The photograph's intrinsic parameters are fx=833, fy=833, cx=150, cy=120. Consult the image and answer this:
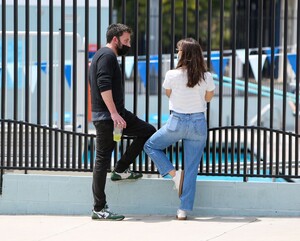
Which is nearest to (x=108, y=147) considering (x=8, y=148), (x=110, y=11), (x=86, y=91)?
(x=86, y=91)

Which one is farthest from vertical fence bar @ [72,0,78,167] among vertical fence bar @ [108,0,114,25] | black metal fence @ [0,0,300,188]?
vertical fence bar @ [108,0,114,25]

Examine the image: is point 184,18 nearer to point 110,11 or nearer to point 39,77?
point 110,11

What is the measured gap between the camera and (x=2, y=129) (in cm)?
858

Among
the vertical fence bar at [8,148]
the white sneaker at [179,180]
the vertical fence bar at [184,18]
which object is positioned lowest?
the white sneaker at [179,180]

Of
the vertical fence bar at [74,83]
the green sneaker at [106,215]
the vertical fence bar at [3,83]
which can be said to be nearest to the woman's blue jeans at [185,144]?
the green sneaker at [106,215]

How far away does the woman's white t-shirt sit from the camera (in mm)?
7796

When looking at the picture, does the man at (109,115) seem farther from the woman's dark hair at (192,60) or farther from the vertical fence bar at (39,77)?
the vertical fence bar at (39,77)

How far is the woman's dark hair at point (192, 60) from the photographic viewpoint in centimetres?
771

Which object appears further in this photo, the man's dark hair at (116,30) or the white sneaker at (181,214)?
the white sneaker at (181,214)

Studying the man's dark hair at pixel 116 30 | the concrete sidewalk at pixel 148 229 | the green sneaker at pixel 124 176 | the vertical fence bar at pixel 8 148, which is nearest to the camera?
the concrete sidewalk at pixel 148 229

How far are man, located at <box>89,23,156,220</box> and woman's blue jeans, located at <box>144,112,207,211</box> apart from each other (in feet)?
0.65

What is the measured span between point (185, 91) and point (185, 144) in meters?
0.53

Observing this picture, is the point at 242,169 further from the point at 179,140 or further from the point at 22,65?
the point at 22,65

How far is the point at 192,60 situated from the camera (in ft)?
25.3
